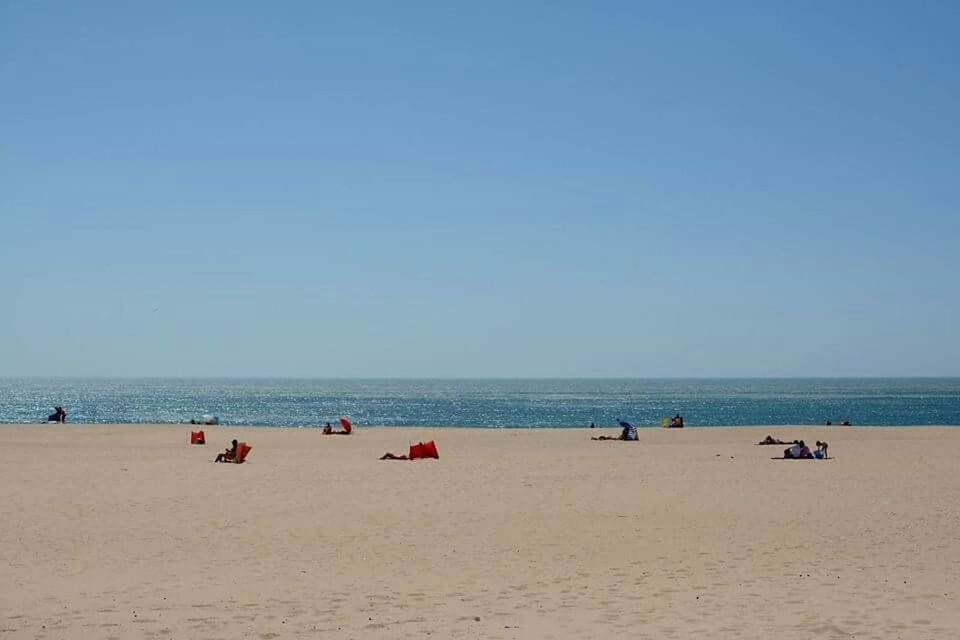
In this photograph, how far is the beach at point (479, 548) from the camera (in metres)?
Result: 10.1

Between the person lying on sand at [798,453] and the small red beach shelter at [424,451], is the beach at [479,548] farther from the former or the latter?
the person lying on sand at [798,453]

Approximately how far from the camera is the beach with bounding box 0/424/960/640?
1011 centimetres

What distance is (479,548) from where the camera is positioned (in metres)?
14.5

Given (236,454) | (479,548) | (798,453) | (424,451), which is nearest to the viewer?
(479,548)

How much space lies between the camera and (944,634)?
9.32 metres

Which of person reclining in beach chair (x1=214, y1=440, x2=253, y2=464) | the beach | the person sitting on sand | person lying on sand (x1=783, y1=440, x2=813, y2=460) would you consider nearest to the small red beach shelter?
the beach

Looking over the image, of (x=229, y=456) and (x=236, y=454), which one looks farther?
(x=229, y=456)

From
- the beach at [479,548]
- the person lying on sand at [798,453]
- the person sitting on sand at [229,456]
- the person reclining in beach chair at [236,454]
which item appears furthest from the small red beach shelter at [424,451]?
the person lying on sand at [798,453]

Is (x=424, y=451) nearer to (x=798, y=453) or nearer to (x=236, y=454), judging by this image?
(x=236, y=454)

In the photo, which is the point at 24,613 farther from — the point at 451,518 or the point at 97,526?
the point at 451,518

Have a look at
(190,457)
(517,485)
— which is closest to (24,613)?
(517,485)

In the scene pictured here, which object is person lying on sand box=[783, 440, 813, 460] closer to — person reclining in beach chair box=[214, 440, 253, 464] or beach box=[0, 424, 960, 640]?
beach box=[0, 424, 960, 640]

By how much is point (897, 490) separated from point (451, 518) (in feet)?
35.1

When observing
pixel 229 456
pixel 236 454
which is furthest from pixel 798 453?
pixel 229 456
